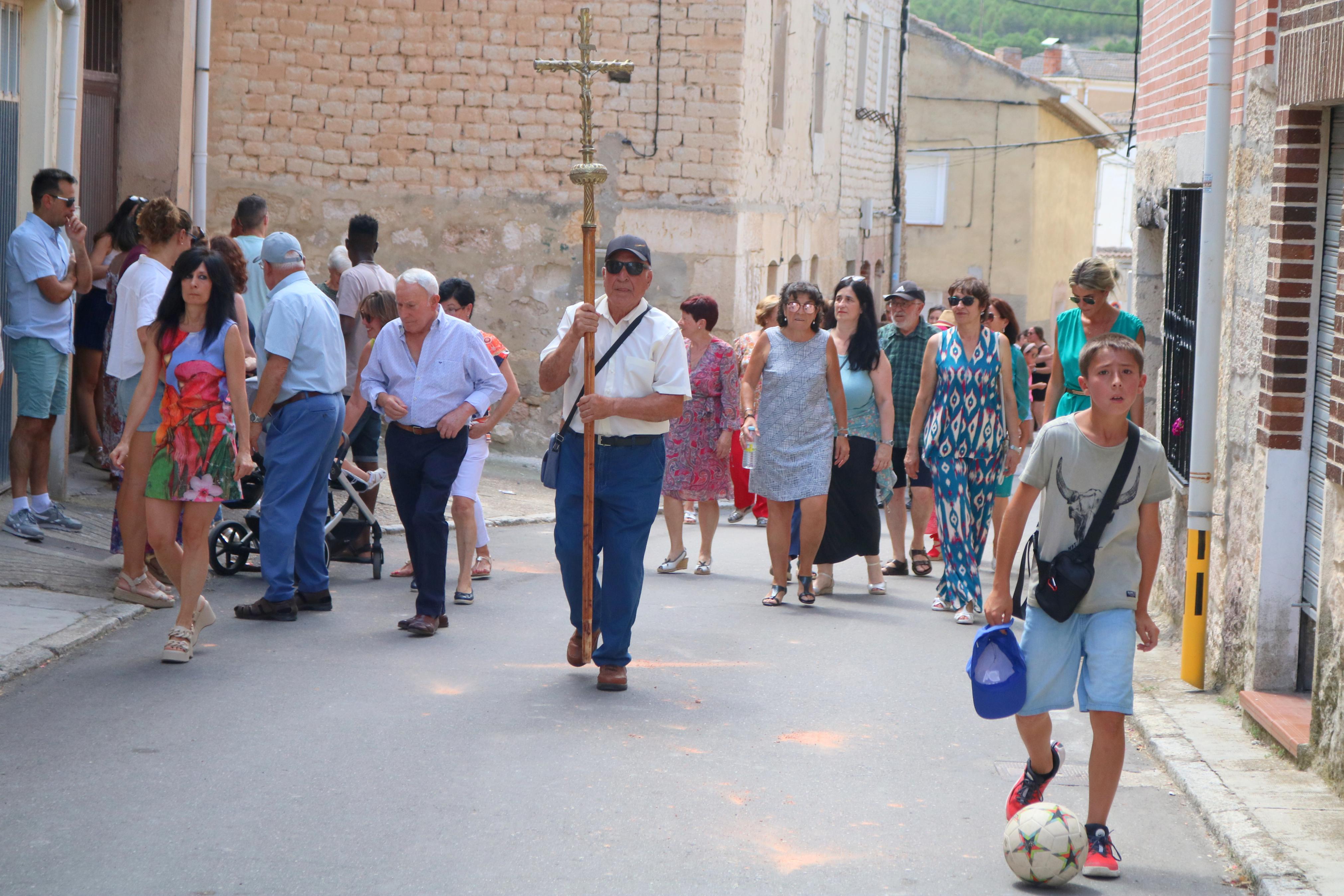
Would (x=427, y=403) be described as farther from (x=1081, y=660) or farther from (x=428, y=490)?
(x=1081, y=660)

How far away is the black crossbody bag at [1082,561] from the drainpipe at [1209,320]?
97.4 inches

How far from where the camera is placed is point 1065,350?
325 inches

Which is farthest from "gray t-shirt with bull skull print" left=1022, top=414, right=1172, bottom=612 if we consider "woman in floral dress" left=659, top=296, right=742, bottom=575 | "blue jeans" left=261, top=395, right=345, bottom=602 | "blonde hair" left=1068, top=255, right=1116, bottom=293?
"woman in floral dress" left=659, top=296, right=742, bottom=575

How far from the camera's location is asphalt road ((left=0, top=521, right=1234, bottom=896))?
4.61 metres

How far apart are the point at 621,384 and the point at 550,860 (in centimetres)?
262

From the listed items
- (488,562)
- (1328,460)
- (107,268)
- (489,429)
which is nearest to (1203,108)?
(1328,460)

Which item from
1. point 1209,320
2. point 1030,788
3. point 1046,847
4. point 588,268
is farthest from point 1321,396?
point 588,268

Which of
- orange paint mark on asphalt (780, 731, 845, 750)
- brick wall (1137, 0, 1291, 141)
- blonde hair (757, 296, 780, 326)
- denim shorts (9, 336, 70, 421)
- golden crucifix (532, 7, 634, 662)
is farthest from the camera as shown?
blonde hair (757, 296, 780, 326)

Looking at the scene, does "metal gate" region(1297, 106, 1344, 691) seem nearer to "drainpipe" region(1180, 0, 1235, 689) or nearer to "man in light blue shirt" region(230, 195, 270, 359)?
"drainpipe" region(1180, 0, 1235, 689)

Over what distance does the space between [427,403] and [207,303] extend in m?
1.20

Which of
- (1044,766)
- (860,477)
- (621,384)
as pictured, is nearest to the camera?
(1044,766)

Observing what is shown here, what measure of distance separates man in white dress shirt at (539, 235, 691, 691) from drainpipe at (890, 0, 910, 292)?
20638mm

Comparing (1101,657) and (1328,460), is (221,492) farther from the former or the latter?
(1328,460)

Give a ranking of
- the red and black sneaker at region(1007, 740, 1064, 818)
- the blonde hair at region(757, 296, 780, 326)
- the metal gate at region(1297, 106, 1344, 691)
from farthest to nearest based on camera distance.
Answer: the blonde hair at region(757, 296, 780, 326) < the metal gate at region(1297, 106, 1344, 691) < the red and black sneaker at region(1007, 740, 1064, 818)
